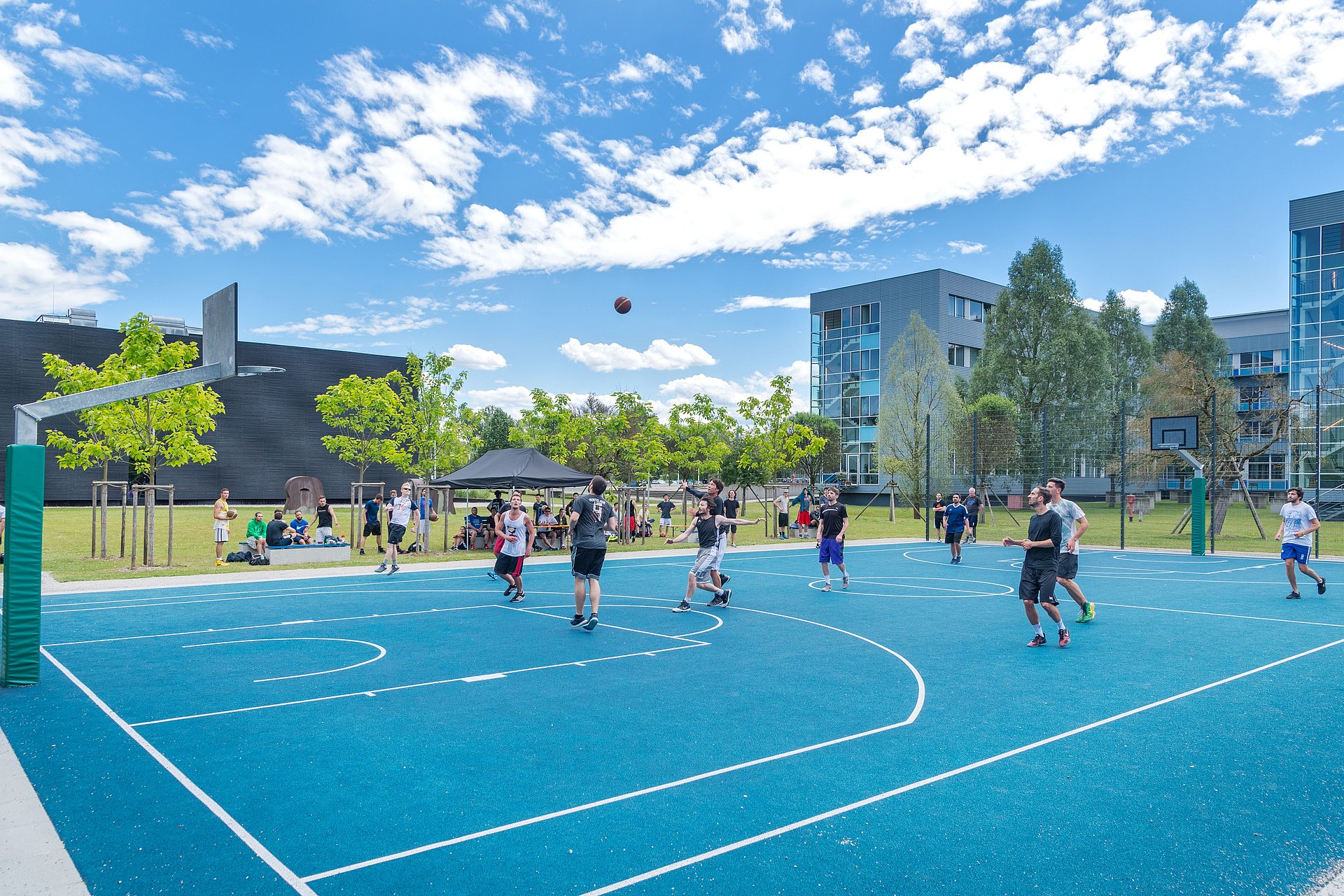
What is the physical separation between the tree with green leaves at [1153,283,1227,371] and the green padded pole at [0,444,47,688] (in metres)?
60.2

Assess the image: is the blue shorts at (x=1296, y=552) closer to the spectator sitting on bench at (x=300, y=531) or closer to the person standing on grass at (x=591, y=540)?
the person standing on grass at (x=591, y=540)

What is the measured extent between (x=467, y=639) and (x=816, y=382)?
2018 inches

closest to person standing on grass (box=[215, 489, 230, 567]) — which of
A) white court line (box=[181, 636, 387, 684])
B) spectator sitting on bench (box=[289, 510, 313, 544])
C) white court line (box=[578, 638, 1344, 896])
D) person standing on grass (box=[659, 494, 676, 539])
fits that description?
spectator sitting on bench (box=[289, 510, 313, 544])

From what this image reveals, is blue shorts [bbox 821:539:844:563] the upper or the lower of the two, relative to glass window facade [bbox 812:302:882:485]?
lower

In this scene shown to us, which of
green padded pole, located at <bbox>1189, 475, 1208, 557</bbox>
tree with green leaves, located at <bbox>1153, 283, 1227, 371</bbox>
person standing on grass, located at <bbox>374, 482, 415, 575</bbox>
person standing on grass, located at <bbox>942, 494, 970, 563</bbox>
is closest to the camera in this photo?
person standing on grass, located at <bbox>374, 482, 415, 575</bbox>

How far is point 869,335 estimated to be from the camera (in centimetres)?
5659

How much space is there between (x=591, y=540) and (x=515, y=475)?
11.6 metres

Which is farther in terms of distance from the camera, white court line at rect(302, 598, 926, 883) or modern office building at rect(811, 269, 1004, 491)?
modern office building at rect(811, 269, 1004, 491)

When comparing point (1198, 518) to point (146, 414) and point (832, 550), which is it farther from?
point (146, 414)

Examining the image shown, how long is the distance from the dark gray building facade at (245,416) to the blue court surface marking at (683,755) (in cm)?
4063

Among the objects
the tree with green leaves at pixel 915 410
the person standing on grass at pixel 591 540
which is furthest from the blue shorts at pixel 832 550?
the tree with green leaves at pixel 915 410

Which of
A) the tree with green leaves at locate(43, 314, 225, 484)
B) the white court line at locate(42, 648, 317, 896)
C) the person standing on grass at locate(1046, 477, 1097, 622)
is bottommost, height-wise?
the white court line at locate(42, 648, 317, 896)

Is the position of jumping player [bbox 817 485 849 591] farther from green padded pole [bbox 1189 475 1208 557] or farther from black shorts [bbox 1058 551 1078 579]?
green padded pole [bbox 1189 475 1208 557]

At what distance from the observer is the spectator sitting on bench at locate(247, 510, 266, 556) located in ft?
61.8
